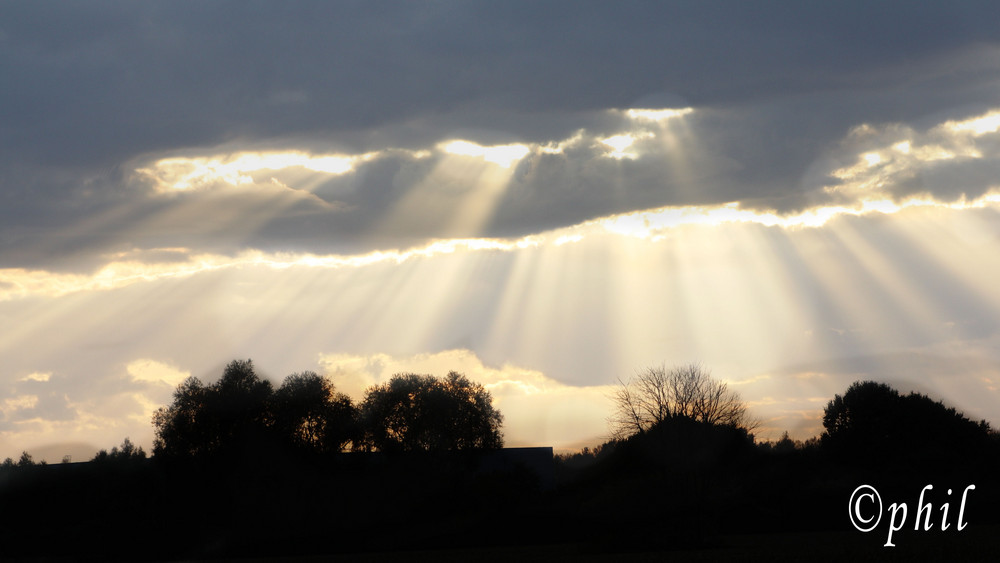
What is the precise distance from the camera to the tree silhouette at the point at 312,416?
3531 inches

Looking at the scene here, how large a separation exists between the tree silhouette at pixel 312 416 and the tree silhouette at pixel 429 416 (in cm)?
958

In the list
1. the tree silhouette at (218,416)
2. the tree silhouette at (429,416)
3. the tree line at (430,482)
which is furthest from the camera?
the tree silhouette at (429,416)

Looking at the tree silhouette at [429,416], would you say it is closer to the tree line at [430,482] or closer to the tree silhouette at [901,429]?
the tree line at [430,482]

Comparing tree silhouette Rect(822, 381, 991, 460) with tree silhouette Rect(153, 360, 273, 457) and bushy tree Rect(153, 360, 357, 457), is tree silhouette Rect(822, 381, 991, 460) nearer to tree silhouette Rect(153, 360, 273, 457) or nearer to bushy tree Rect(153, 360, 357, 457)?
bushy tree Rect(153, 360, 357, 457)

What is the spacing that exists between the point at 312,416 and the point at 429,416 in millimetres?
23463

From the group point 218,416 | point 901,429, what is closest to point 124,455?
point 218,416

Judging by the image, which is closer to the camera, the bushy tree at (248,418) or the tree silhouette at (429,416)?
the bushy tree at (248,418)

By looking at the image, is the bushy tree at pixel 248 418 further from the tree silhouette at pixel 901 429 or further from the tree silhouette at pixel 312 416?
the tree silhouette at pixel 901 429

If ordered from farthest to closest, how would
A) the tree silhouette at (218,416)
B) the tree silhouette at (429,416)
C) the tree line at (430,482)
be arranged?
the tree silhouette at (429,416)
the tree silhouette at (218,416)
the tree line at (430,482)

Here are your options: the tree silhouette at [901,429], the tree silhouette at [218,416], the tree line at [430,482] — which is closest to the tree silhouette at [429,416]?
the tree line at [430,482]

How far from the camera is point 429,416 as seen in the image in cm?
11406

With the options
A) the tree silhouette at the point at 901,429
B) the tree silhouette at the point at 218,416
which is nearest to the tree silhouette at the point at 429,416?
the tree silhouette at the point at 218,416

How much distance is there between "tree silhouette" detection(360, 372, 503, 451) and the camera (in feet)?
360

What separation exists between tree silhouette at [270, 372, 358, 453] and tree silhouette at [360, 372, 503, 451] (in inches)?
377
